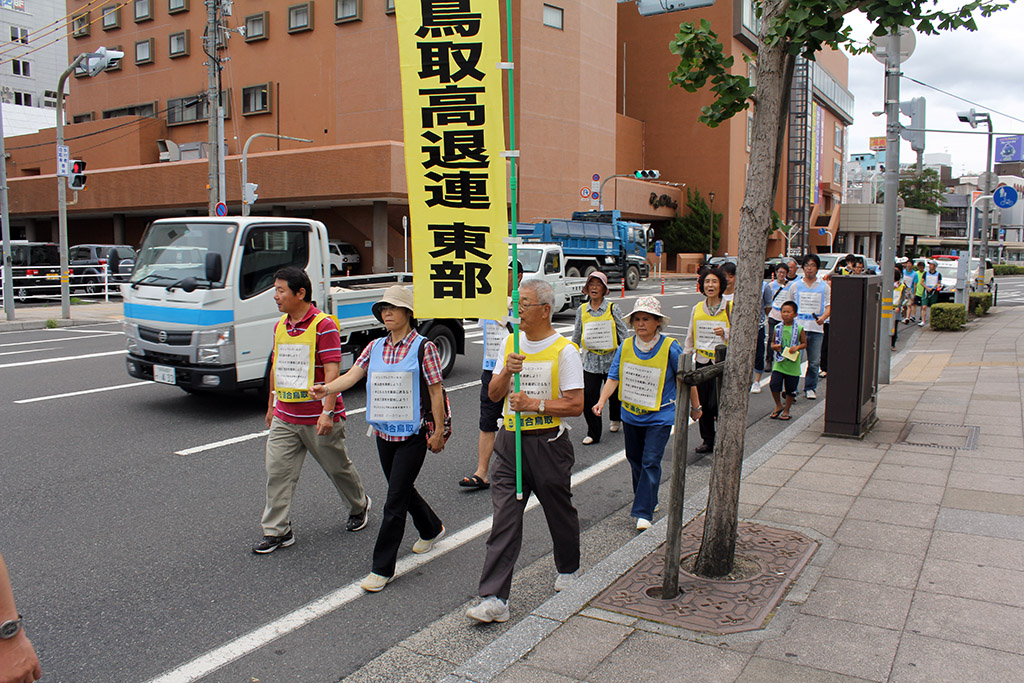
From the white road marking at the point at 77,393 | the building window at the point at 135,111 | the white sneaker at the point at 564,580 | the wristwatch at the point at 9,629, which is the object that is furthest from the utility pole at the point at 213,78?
the building window at the point at 135,111

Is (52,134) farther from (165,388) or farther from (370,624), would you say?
(370,624)

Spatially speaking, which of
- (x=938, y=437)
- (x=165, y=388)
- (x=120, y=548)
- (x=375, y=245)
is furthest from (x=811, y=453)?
(x=375, y=245)

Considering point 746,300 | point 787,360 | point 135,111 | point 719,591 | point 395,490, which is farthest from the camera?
point 135,111

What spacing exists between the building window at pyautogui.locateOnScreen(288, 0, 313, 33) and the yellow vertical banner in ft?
132

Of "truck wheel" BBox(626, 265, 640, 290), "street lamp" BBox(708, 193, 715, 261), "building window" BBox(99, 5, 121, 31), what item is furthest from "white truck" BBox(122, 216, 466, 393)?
"street lamp" BBox(708, 193, 715, 261)

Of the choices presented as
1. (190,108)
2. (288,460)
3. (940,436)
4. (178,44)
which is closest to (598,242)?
(190,108)

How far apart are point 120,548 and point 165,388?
577cm

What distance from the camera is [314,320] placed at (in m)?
5.36

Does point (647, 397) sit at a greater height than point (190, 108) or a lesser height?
lesser

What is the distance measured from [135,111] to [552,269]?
38.5m

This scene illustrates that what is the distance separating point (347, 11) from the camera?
39344mm

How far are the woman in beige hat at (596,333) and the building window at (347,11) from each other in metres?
35.4

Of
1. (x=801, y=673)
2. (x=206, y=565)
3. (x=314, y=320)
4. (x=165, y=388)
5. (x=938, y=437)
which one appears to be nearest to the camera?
Result: (x=801, y=673)

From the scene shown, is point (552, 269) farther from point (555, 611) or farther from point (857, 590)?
point (555, 611)
